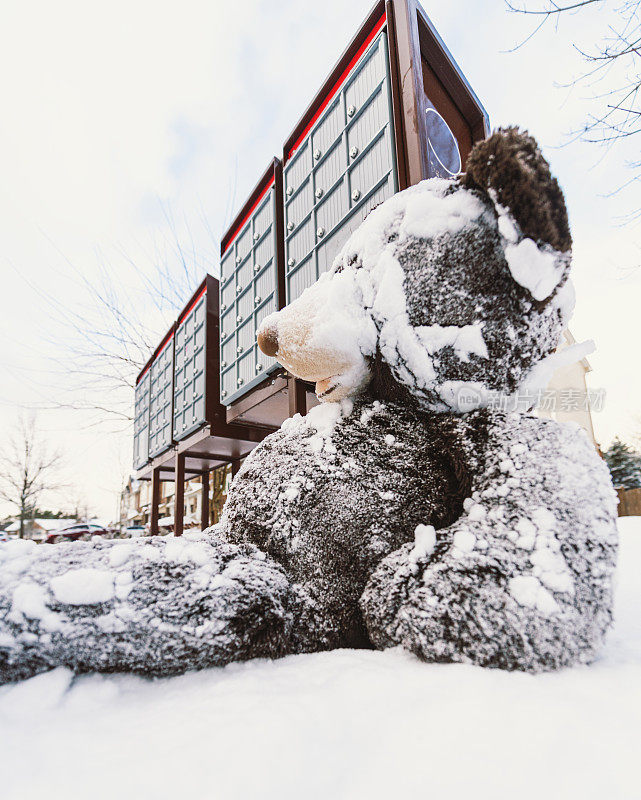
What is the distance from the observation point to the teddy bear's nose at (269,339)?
840 millimetres

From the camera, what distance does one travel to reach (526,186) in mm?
622

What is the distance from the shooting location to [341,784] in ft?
1.19

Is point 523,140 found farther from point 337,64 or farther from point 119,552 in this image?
point 337,64

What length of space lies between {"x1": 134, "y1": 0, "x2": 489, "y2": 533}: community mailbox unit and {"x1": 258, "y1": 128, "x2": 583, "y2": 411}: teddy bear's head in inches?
30.9

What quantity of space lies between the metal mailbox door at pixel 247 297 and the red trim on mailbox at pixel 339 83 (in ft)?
1.23

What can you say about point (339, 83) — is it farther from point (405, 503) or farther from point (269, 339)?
point (405, 503)

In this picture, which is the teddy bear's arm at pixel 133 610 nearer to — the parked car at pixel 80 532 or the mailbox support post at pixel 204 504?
the mailbox support post at pixel 204 504

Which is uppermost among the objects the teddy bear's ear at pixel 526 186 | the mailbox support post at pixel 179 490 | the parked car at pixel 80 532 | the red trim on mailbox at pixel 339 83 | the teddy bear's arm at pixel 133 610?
the red trim on mailbox at pixel 339 83

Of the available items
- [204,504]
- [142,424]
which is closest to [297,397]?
[204,504]

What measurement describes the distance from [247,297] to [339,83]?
1341 mm

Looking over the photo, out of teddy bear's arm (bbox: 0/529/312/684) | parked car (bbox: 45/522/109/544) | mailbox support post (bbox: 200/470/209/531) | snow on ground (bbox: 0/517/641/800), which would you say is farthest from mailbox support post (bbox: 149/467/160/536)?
parked car (bbox: 45/522/109/544)

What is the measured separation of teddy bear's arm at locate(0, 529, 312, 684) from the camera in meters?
0.55

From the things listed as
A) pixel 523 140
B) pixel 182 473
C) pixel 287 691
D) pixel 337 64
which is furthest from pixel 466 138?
pixel 182 473

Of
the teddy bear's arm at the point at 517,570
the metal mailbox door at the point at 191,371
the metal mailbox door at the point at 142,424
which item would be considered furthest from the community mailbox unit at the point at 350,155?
the metal mailbox door at the point at 142,424
